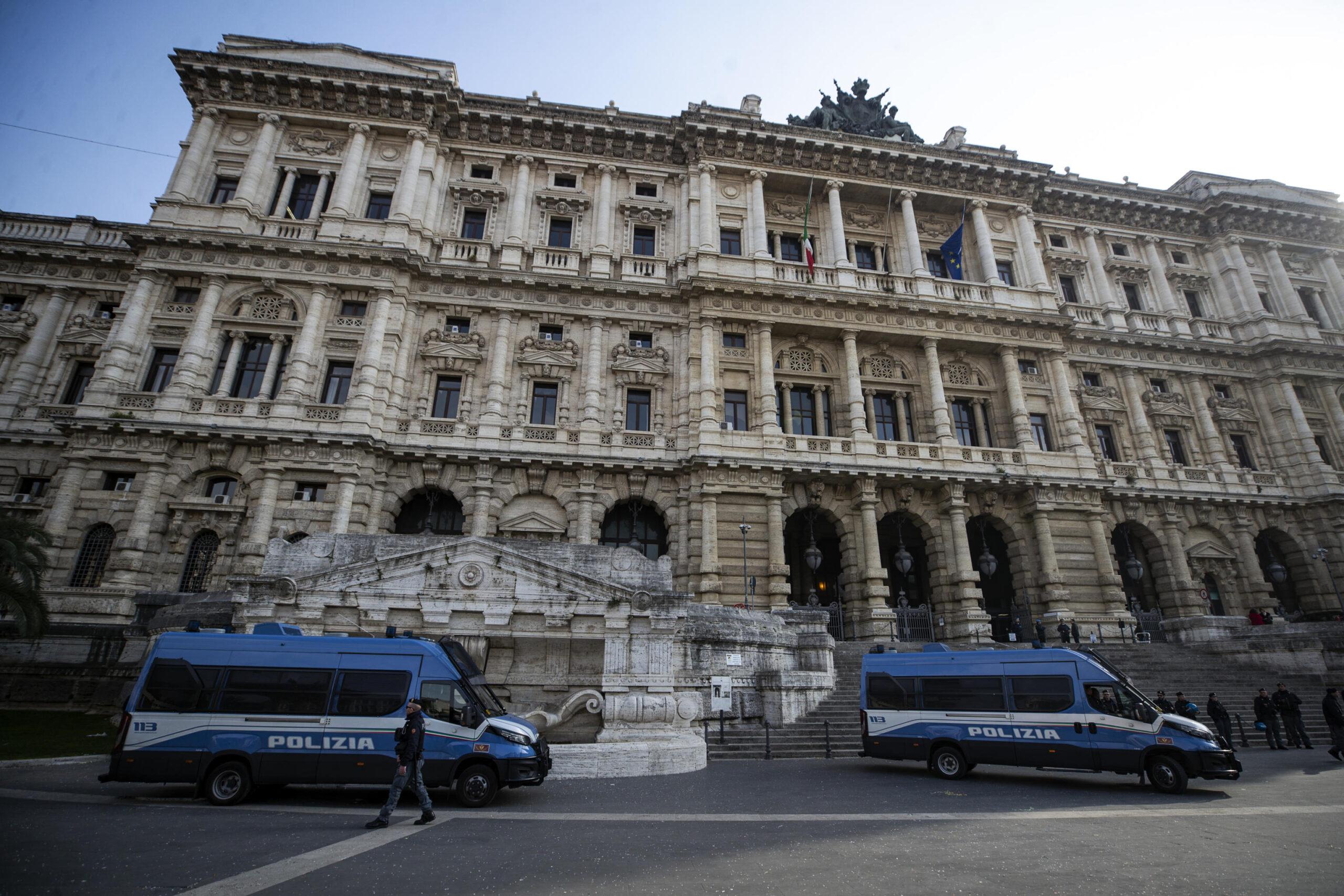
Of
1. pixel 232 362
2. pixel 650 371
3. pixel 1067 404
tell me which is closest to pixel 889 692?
pixel 650 371

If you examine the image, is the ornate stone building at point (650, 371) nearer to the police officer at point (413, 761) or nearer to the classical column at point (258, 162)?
the classical column at point (258, 162)

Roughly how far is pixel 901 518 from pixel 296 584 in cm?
2337

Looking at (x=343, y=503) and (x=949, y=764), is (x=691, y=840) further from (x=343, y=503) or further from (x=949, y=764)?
(x=343, y=503)

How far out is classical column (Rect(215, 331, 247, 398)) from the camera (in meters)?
23.8

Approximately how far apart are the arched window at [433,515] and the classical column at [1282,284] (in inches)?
1727

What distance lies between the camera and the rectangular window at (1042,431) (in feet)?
93.5

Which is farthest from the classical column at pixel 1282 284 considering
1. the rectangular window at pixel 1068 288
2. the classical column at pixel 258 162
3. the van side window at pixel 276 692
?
the classical column at pixel 258 162

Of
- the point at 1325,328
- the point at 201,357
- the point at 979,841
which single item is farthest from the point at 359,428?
the point at 1325,328

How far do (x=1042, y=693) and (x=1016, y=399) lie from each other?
64.3ft

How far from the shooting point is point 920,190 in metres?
30.8

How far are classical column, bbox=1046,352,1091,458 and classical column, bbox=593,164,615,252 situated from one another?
69.5 feet

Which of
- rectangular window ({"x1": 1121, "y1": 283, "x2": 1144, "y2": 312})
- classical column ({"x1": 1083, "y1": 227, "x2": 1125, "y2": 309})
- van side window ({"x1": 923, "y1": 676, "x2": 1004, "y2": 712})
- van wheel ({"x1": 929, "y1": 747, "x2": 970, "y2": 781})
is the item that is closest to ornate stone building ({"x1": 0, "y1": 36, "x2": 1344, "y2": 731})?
classical column ({"x1": 1083, "y1": 227, "x2": 1125, "y2": 309})

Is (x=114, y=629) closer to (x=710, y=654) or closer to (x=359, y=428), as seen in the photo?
(x=359, y=428)

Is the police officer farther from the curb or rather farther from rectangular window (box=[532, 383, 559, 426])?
rectangular window (box=[532, 383, 559, 426])
